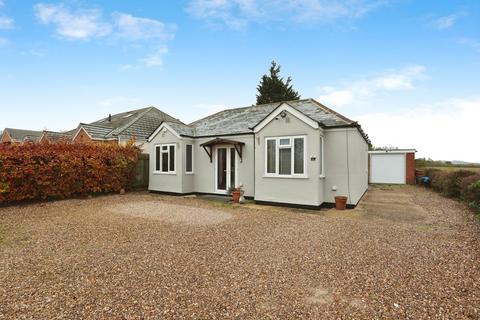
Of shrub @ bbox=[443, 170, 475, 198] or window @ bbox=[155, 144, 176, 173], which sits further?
window @ bbox=[155, 144, 176, 173]

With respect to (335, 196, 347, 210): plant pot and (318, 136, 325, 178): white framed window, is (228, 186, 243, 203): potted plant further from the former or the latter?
(335, 196, 347, 210): plant pot

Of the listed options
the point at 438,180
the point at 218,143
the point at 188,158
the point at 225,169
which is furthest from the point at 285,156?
the point at 438,180

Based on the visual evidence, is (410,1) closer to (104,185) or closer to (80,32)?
(80,32)

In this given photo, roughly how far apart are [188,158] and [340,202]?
787 cm

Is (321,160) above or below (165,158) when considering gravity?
below

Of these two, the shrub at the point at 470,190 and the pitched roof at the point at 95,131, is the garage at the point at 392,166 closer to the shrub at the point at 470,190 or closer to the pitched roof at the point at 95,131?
the shrub at the point at 470,190

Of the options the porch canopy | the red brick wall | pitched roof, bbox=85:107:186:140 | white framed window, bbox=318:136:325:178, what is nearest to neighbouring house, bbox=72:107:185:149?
pitched roof, bbox=85:107:186:140

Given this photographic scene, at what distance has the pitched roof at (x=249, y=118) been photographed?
11.0 meters

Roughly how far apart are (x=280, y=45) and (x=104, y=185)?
12282 mm

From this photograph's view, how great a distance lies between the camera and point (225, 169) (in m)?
12.6

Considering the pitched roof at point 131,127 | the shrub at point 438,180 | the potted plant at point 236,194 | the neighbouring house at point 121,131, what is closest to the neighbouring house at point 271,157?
the potted plant at point 236,194

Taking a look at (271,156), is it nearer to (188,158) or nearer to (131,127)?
(188,158)

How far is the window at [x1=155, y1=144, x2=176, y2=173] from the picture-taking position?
43.9 feet

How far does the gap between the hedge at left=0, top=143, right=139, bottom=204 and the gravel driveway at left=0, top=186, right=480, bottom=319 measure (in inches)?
104
